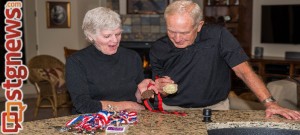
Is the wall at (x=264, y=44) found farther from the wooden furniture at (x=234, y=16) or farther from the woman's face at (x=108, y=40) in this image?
the woman's face at (x=108, y=40)

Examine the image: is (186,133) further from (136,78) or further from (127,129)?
(136,78)

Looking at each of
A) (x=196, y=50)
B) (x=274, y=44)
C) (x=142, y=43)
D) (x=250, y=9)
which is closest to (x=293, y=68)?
(x=274, y=44)

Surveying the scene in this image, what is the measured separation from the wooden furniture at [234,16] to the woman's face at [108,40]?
5.84 meters

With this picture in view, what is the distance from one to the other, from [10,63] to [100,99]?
22.8 inches

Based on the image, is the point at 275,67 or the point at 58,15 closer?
the point at 275,67

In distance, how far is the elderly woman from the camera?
2.04 meters

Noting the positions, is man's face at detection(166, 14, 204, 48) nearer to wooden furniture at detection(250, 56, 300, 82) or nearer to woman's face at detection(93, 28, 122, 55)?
woman's face at detection(93, 28, 122, 55)

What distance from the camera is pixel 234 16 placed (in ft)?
25.8

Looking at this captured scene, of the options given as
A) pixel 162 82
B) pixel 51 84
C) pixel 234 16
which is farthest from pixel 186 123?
pixel 234 16

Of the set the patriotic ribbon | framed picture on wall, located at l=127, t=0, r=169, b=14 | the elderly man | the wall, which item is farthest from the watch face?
the patriotic ribbon

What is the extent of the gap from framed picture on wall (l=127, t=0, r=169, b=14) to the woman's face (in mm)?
5970

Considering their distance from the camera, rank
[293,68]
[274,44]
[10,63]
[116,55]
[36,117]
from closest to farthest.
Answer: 1. [10,63]
2. [116,55]
3. [36,117]
4. [293,68]
5. [274,44]

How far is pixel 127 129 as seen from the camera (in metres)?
1.77

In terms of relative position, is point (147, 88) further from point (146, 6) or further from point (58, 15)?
point (58, 15)
